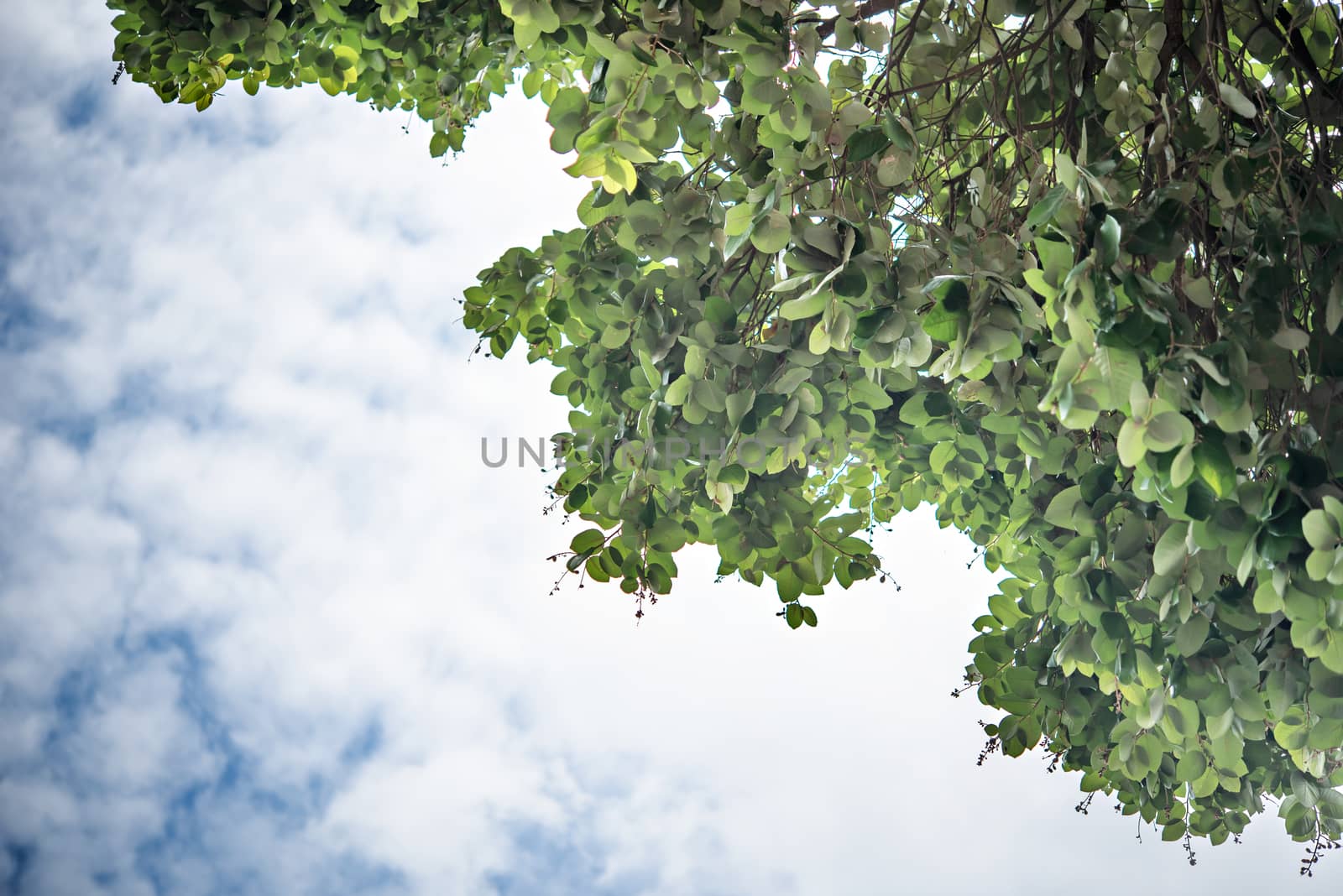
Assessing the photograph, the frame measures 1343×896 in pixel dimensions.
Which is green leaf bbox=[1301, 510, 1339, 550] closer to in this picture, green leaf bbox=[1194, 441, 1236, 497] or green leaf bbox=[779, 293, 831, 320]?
green leaf bbox=[1194, 441, 1236, 497]

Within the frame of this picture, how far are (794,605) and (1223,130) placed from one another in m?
1.01

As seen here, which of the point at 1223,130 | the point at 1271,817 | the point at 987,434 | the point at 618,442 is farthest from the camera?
the point at 1271,817

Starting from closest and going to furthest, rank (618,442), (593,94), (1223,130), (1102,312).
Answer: (1102,312) → (593,94) → (1223,130) → (618,442)

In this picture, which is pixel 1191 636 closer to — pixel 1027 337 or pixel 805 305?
pixel 1027 337

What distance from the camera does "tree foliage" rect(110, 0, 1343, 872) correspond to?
46.1 inches

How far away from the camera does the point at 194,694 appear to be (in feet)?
20.3

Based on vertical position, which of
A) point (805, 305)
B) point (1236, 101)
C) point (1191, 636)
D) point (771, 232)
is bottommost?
point (1191, 636)

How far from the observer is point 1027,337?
4.71 feet

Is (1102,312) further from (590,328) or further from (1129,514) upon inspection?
(590,328)

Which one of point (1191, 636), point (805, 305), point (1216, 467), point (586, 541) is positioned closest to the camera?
point (1216, 467)

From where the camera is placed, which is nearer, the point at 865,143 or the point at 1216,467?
the point at 1216,467

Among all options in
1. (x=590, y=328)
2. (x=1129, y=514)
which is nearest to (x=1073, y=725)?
(x=1129, y=514)

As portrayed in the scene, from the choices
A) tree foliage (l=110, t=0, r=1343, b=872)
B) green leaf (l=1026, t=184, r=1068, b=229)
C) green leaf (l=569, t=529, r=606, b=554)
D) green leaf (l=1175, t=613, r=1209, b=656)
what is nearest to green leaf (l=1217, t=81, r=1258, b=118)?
tree foliage (l=110, t=0, r=1343, b=872)

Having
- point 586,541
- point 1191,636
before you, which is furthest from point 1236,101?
point 586,541
